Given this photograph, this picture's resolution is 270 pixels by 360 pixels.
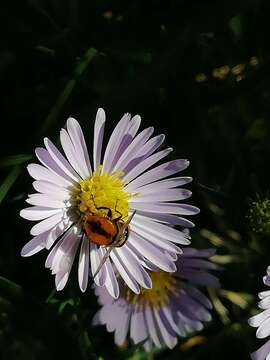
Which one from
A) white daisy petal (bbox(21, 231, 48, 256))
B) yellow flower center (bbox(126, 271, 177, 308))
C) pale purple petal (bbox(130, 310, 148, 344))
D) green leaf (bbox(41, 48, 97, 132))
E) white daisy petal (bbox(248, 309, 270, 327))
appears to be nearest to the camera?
white daisy petal (bbox(21, 231, 48, 256))

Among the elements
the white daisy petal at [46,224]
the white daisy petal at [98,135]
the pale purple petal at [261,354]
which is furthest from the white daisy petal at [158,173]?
the pale purple petal at [261,354]

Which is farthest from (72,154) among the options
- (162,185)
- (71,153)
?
(162,185)

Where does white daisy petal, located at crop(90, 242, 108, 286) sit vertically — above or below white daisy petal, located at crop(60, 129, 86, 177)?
below

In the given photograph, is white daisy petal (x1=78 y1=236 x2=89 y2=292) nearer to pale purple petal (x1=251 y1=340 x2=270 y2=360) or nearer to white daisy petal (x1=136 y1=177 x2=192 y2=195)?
white daisy petal (x1=136 y1=177 x2=192 y2=195)

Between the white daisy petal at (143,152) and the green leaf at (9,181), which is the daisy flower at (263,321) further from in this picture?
the green leaf at (9,181)

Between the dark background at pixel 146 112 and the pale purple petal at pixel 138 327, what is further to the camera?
the pale purple petal at pixel 138 327

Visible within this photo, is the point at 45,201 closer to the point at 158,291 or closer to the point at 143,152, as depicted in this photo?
the point at 143,152

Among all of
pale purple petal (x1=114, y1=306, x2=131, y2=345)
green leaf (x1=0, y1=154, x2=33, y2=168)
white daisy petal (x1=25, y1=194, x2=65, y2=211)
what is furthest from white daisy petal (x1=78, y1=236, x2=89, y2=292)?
pale purple petal (x1=114, y1=306, x2=131, y2=345)
